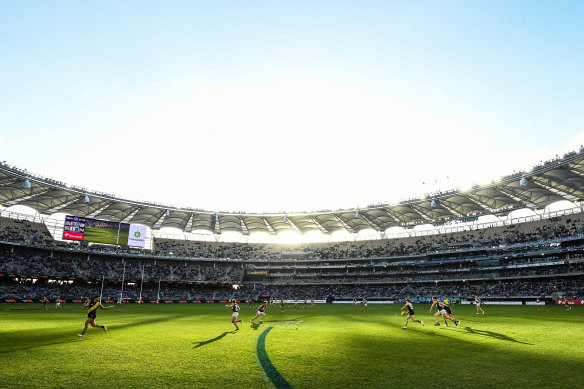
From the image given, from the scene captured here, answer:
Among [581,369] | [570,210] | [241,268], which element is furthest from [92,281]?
[570,210]

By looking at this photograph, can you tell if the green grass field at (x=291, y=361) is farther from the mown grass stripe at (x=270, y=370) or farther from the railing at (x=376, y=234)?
A: the railing at (x=376, y=234)

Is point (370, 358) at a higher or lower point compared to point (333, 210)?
lower

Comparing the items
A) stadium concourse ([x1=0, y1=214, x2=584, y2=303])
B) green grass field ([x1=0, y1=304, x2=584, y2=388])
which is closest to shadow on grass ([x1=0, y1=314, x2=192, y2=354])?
green grass field ([x1=0, y1=304, x2=584, y2=388])

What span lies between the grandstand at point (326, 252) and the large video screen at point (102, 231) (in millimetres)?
4606

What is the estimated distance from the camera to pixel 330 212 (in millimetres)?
76875

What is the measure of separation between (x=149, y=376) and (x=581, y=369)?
1156 centimetres

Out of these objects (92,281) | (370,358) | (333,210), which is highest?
(333,210)

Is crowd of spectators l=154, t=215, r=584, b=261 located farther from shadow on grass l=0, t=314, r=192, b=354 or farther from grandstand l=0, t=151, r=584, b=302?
shadow on grass l=0, t=314, r=192, b=354

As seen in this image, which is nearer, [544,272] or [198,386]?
[198,386]

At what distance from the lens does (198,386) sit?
7.85 m

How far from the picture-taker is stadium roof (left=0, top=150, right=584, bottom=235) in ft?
174

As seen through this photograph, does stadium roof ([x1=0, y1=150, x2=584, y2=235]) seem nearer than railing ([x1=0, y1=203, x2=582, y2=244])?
Yes

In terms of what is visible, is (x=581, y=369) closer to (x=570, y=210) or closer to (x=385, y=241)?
(x=570, y=210)

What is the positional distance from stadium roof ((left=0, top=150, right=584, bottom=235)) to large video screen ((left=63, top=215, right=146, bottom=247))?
14.3 feet
